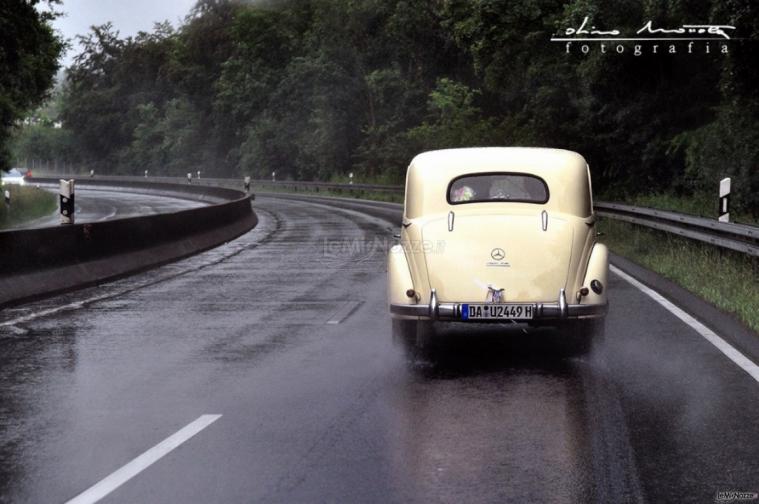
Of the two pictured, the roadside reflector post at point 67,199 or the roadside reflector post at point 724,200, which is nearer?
the roadside reflector post at point 724,200

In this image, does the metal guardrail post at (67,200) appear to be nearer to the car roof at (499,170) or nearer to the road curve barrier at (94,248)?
the road curve barrier at (94,248)

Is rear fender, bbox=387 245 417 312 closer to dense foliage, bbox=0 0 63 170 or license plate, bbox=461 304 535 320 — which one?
license plate, bbox=461 304 535 320

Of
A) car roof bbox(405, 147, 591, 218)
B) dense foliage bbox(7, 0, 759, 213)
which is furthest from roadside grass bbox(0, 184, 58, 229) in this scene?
car roof bbox(405, 147, 591, 218)

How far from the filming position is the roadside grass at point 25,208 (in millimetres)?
39319

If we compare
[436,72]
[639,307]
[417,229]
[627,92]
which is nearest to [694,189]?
[627,92]

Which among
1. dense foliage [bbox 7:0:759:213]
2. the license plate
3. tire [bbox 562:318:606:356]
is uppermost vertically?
dense foliage [bbox 7:0:759:213]

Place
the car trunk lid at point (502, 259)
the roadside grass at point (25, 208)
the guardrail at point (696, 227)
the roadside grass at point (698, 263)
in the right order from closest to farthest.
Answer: the car trunk lid at point (502, 259) < the roadside grass at point (698, 263) < the guardrail at point (696, 227) < the roadside grass at point (25, 208)

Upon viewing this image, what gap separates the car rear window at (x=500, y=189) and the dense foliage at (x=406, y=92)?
474 inches

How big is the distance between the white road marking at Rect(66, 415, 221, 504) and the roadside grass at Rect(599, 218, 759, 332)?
5.92m

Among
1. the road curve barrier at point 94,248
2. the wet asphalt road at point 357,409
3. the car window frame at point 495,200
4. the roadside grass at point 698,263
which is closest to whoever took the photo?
the wet asphalt road at point 357,409

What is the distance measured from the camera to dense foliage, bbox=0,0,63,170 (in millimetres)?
35469

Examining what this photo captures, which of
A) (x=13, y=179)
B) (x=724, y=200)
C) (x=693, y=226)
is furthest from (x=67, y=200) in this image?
(x=13, y=179)

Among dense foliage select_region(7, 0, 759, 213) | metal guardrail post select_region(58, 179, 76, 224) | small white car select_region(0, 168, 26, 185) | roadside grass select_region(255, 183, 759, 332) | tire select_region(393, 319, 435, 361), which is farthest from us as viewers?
small white car select_region(0, 168, 26, 185)

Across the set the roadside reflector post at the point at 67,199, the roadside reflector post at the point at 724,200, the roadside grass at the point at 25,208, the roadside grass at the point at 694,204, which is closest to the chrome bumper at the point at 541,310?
the roadside reflector post at the point at 724,200
